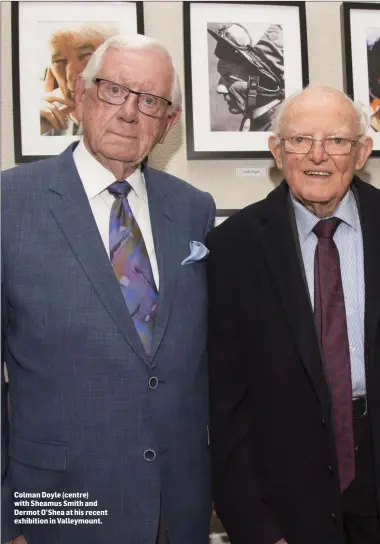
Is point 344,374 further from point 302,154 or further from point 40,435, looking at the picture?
point 40,435

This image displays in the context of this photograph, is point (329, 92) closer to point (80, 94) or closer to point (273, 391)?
point (80, 94)

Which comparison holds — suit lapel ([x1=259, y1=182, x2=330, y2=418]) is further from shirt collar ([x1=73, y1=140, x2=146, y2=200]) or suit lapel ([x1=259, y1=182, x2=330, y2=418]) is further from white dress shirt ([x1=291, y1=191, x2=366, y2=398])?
shirt collar ([x1=73, y1=140, x2=146, y2=200])

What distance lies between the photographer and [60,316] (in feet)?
4.90

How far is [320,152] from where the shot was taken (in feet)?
5.31

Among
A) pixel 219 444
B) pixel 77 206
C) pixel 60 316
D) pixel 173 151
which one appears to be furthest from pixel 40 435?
pixel 173 151

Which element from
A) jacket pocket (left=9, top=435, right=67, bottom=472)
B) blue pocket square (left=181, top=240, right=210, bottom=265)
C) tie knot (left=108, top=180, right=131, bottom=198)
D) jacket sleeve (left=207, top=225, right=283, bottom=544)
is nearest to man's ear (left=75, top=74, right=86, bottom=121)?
tie knot (left=108, top=180, right=131, bottom=198)

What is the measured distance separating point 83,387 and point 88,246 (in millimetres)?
350

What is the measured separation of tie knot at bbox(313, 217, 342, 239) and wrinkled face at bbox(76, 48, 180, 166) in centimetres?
52

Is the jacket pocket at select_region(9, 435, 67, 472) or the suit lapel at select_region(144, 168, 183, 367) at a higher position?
the suit lapel at select_region(144, 168, 183, 367)

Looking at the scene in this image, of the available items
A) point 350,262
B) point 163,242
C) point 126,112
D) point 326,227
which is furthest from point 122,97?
point 350,262

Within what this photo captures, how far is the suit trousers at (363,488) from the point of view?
154 centimetres

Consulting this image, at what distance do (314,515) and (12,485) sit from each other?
2.49 ft

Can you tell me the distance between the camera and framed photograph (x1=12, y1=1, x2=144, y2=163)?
87.5 inches

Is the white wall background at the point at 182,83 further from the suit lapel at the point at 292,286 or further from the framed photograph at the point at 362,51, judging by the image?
the suit lapel at the point at 292,286
